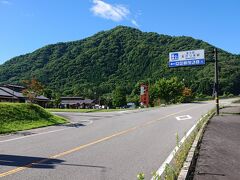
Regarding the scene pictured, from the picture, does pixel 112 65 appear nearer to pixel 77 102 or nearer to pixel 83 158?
pixel 77 102

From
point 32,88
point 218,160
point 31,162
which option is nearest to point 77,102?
point 32,88

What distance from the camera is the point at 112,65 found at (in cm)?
15838

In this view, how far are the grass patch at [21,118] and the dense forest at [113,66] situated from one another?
99583 millimetres

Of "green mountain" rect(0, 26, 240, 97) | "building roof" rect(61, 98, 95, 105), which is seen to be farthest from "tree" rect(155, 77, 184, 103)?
"building roof" rect(61, 98, 95, 105)

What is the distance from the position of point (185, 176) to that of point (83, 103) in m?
125

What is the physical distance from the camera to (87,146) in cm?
1341

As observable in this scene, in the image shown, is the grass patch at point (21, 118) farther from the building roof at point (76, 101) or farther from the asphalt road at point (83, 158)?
the building roof at point (76, 101)

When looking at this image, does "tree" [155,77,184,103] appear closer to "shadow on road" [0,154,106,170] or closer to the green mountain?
the green mountain

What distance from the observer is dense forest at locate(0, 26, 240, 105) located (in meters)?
133

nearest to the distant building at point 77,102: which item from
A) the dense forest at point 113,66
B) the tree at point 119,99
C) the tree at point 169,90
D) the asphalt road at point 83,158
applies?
the dense forest at point 113,66

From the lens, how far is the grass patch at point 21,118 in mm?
22231

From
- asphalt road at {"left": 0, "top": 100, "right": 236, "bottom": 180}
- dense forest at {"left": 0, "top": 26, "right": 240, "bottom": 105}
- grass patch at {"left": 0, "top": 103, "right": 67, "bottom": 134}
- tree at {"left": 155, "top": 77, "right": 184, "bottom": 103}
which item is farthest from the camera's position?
dense forest at {"left": 0, "top": 26, "right": 240, "bottom": 105}

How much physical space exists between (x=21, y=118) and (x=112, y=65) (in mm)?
133601

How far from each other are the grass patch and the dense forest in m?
99.6
